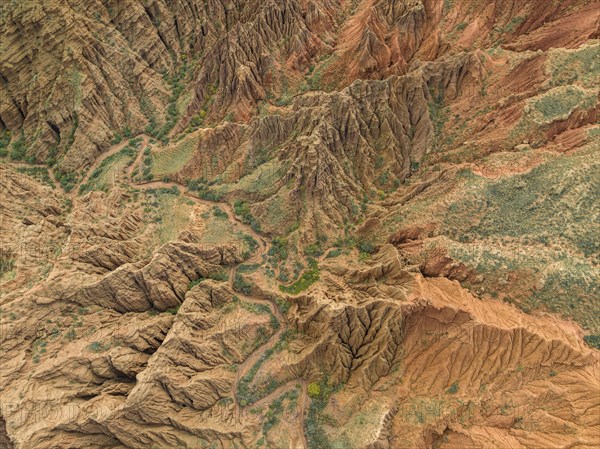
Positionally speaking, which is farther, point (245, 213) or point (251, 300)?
point (245, 213)

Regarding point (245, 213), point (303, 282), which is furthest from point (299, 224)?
point (303, 282)

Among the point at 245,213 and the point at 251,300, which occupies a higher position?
the point at 245,213

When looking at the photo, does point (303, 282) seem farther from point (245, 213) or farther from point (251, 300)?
point (245, 213)

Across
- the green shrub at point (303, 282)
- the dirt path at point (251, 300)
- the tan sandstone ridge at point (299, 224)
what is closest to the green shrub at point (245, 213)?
the tan sandstone ridge at point (299, 224)

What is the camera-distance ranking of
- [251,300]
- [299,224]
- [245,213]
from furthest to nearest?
[245,213]
[299,224]
[251,300]

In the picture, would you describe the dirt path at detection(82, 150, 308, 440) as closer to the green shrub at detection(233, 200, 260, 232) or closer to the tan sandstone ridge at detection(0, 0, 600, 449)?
the tan sandstone ridge at detection(0, 0, 600, 449)

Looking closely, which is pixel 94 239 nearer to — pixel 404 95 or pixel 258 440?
pixel 258 440

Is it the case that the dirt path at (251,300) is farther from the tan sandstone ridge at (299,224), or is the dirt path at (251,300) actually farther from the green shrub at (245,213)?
the green shrub at (245,213)

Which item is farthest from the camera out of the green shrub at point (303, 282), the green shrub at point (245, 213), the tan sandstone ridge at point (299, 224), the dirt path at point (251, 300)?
the green shrub at point (245, 213)

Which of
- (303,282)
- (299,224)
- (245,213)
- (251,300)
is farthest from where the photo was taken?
(245,213)
